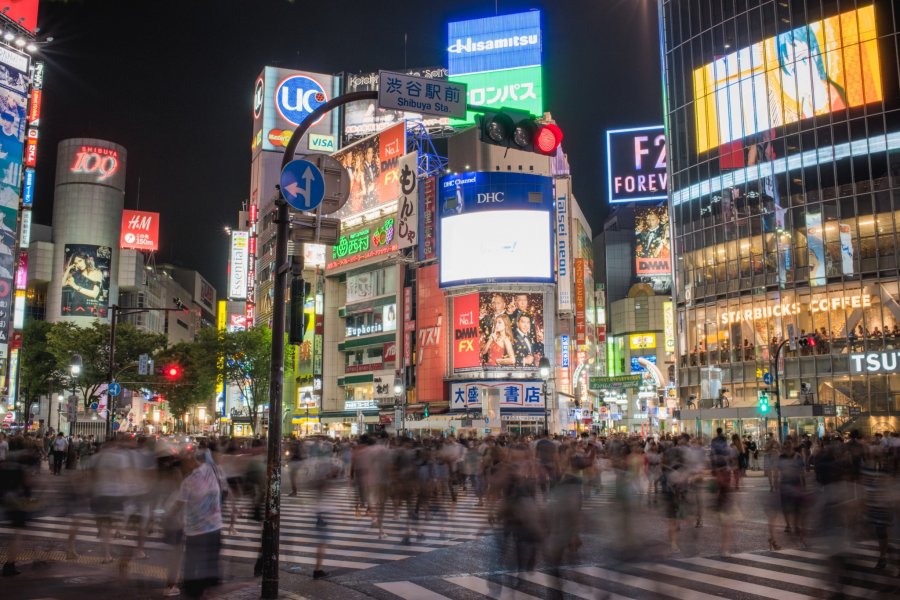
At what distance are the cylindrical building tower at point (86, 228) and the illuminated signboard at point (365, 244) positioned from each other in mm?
35491

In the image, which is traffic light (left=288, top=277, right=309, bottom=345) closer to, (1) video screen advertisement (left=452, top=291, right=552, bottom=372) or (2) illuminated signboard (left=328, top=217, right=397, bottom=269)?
(1) video screen advertisement (left=452, top=291, right=552, bottom=372)

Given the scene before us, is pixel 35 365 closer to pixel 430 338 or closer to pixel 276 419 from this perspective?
pixel 430 338

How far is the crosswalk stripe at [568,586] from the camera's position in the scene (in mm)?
9391

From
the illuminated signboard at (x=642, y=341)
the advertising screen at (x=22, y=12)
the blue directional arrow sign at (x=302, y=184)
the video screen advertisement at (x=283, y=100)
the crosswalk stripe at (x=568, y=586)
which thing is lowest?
the crosswalk stripe at (x=568, y=586)

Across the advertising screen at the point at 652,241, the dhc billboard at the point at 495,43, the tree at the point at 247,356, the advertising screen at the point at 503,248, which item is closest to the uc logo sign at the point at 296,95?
the dhc billboard at the point at 495,43

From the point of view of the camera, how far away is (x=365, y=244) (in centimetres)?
7406

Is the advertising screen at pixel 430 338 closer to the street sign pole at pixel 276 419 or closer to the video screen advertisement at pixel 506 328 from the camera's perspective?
the video screen advertisement at pixel 506 328

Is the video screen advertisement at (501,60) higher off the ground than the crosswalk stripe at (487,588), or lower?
higher

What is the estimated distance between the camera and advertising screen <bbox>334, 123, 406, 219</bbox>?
237 feet

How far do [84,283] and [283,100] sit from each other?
125ft

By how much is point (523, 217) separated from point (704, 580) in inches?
2016

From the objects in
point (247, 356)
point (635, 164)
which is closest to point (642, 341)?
point (635, 164)

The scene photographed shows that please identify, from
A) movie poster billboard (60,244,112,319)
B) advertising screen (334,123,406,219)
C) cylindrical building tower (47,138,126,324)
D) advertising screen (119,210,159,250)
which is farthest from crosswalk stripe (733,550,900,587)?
advertising screen (119,210,159,250)

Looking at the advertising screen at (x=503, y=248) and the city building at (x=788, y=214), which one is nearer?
the city building at (x=788, y=214)
